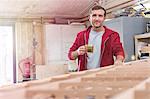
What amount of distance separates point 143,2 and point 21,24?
2.38 meters

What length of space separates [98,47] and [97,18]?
26cm

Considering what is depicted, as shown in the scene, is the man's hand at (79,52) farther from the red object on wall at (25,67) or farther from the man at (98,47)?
the red object on wall at (25,67)

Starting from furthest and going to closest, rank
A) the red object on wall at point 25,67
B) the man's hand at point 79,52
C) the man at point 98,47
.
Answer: the red object on wall at point 25,67, the man at point 98,47, the man's hand at point 79,52

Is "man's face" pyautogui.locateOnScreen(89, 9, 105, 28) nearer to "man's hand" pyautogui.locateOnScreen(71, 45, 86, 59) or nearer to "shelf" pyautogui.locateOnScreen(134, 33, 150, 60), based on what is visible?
"man's hand" pyautogui.locateOnScreen(71, 45, 86, 59)

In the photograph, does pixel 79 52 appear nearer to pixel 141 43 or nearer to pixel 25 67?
pixel 141 43

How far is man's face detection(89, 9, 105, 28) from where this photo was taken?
2.28 metres

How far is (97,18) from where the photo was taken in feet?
7.57

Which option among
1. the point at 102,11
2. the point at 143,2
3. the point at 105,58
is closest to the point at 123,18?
the point at 143,2

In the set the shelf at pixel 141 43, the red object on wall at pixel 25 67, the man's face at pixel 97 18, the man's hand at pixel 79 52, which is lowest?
the red object on wall at pixel 25 67

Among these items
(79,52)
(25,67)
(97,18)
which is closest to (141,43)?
(97,18)

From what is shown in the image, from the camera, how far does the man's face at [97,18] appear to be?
2281 mm

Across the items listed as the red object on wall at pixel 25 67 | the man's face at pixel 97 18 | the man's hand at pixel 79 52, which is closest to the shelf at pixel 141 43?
the man's face at pixel 97 18

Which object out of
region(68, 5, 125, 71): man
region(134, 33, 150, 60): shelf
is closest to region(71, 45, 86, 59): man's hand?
region(68, 5, 125, 71): man

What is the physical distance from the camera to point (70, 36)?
5.32 metres
